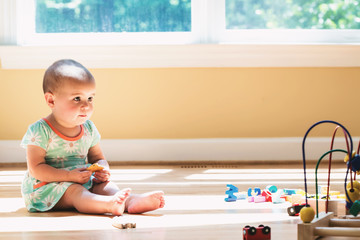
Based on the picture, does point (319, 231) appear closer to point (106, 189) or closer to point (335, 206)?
point (335, 206)

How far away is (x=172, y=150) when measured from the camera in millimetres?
2822

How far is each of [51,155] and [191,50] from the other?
4.09 feet

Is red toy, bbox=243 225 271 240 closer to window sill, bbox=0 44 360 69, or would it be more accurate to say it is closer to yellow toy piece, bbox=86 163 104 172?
yellow toy piece, bbox=86 163 104 172

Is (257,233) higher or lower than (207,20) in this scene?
lower

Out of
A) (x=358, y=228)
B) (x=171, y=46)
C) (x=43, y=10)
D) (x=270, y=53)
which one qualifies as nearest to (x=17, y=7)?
(x=43, y=10)

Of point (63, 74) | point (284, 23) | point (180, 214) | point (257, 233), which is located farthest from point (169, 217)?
point (284, 23)

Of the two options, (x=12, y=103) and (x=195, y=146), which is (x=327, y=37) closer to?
(x=195, y=146)

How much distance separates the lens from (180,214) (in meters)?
1.53

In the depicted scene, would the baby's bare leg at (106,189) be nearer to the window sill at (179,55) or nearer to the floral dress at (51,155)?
the floral dress at (51,155)

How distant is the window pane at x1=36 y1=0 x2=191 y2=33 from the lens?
2.87 metres

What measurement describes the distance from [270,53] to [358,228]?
1.73 m

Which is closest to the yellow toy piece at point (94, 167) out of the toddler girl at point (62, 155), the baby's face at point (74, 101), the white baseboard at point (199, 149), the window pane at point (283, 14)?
the toddler girl at point (62, 155)

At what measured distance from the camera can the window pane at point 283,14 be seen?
2887mm

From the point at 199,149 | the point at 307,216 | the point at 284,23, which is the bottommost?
the point at 199,149
